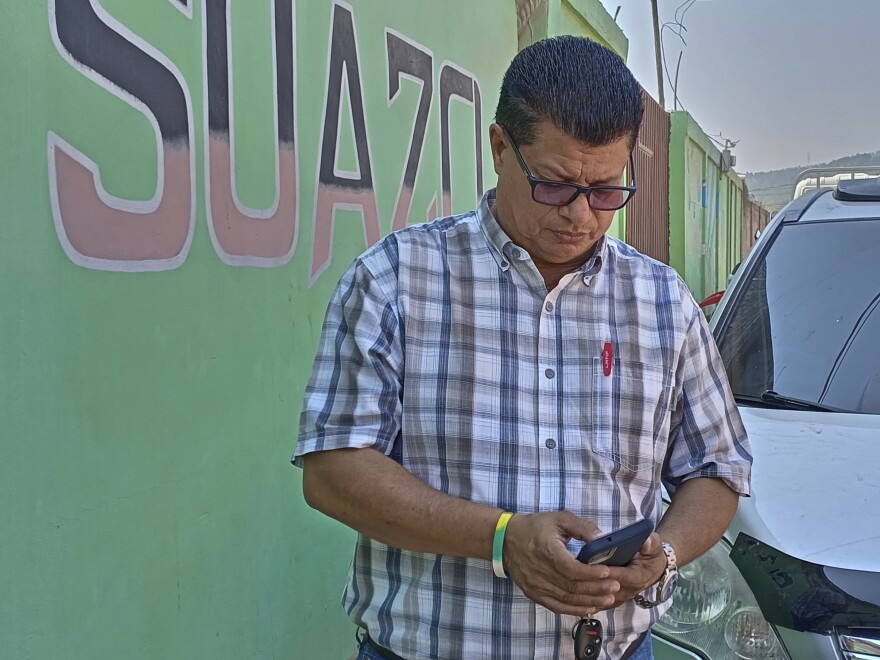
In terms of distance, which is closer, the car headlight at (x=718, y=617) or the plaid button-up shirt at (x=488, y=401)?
the plaid button-up shirt at (x=488, y=401)

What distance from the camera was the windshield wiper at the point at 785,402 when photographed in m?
2.65

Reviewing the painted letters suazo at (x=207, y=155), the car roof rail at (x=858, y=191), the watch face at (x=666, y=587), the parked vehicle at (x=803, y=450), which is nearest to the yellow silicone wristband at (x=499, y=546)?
the watch face at (x=666, y=587)

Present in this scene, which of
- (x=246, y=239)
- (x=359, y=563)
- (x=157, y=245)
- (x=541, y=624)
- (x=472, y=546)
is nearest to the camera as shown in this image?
(x=472, y=546)

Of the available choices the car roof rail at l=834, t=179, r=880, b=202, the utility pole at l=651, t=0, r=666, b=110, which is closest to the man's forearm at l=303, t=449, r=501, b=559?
the car roof rail at l=834, t=179, r=880, b=202

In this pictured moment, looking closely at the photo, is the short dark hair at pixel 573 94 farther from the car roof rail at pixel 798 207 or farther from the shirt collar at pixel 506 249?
the car roof rail at pixel 798 207

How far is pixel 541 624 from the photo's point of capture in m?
1.51

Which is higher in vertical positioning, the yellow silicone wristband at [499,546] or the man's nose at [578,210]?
the man's nose at [578,210]

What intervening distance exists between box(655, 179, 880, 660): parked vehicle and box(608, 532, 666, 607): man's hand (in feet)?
1.75

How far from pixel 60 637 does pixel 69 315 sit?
2.38 ft

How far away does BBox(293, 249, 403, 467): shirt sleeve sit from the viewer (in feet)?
4.84

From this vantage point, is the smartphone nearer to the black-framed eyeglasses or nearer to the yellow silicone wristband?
the yellow silicone wristband

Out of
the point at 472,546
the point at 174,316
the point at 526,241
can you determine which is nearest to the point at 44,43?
the point at 174,316

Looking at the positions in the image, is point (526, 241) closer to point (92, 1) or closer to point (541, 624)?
point (541, 624)

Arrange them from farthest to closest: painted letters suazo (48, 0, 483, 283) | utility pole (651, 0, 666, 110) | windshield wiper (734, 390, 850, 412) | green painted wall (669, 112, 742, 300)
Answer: utility pole (651, 0, 666, 110)
green painted wall (669, 112, 742, 300)
windshield wiper (734, 390, 850, 412)
painted letters suazo (48, 0, 483, 283)
